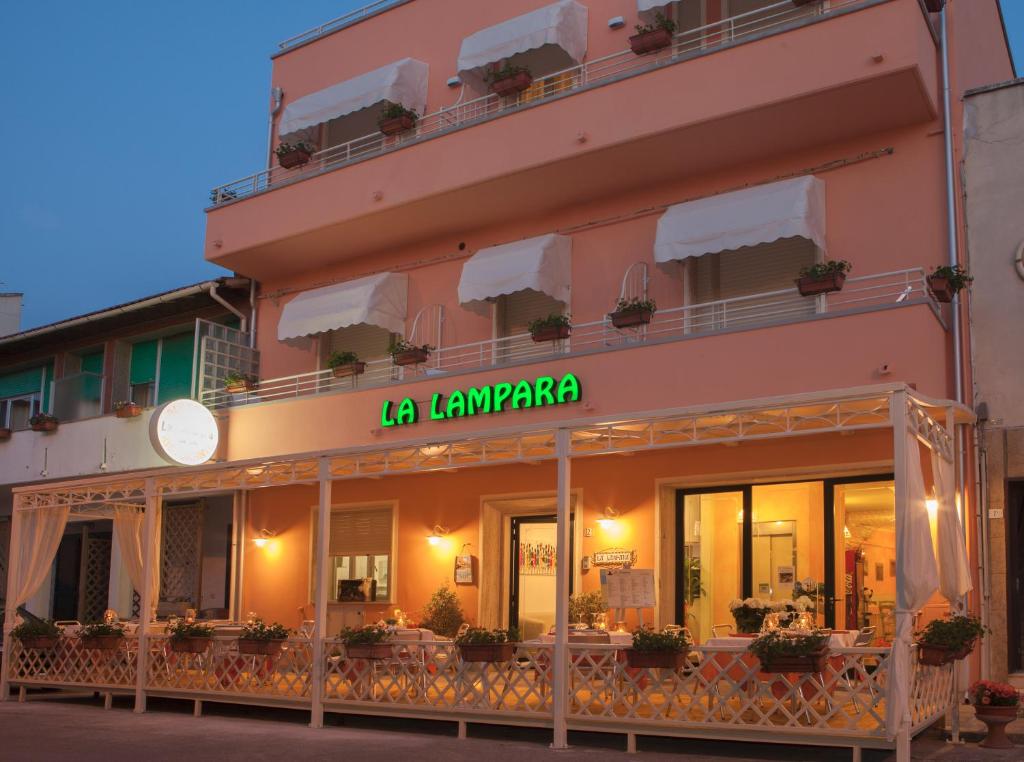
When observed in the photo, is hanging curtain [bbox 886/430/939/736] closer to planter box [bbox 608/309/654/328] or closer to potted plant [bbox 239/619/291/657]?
planter box [bbox 608/309/654/328]

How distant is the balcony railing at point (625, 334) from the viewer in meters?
12.8

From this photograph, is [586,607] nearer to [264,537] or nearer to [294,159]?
[264,537]

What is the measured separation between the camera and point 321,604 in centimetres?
1299

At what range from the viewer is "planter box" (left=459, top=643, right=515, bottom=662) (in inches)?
454

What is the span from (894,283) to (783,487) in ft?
8.65

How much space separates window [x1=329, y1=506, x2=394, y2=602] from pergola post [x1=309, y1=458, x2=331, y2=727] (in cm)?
365

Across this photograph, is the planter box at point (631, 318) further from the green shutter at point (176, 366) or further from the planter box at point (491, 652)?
the green shutter at point (176, 366)

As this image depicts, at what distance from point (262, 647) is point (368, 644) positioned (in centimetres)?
162

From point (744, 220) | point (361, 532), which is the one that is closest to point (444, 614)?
point (361, 532)

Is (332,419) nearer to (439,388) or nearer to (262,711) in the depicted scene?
(439,388)

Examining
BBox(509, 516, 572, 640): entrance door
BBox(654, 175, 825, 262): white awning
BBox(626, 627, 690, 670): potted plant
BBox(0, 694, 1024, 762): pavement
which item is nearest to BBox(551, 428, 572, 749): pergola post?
BBox(0, 694, 1024, 762): pavement

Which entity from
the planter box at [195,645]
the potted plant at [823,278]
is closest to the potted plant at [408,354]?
the planter box at [195,645]

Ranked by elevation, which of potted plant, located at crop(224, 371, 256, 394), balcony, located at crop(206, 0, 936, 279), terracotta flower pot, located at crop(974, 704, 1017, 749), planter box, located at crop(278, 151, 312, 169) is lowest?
terracotta flower pot, located at crop(974, 704, 1017, 749)

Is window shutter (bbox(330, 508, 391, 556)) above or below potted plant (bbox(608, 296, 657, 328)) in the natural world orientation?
below
